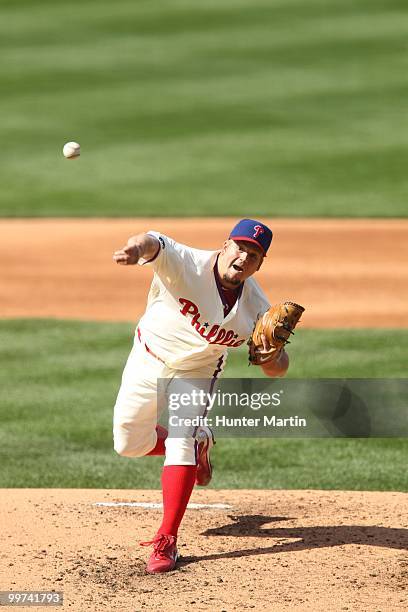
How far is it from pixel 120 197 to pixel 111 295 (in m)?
5.83

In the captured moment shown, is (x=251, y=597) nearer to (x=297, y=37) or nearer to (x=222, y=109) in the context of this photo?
(x=222, y=109)

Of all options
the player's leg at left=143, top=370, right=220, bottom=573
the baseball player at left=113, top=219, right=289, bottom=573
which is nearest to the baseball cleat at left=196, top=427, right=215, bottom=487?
Result: the baseball player at left=113, top=219, right=289, bottom=573

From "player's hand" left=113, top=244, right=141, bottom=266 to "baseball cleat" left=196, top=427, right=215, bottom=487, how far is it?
3.79ft

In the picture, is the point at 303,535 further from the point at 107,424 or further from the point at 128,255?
the point at 107,424

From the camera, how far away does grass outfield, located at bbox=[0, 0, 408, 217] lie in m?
19.0

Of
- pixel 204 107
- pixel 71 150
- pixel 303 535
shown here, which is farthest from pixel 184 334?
pixel 204 107

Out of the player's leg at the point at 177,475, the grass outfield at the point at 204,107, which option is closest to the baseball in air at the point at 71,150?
the player's leg at the point at 177,475

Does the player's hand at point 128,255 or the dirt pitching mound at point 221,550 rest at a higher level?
the player's hand at point 128,255

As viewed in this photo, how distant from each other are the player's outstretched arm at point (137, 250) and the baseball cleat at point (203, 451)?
1.05 metres

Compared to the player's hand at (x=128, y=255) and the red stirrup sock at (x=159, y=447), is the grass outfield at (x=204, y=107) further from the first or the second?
the player's hand at (x=128, y=255)

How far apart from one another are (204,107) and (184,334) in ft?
60.9

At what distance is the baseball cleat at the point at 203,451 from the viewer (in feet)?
20.2

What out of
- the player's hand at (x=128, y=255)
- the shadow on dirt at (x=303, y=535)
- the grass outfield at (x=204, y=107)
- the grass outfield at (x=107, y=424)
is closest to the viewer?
the player's hand at (x=128, y=255)

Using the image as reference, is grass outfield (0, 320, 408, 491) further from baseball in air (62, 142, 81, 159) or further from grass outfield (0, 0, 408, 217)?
grass outfield (0, 0, 408, 217)
